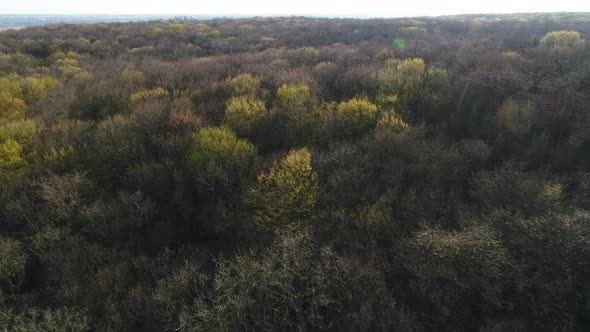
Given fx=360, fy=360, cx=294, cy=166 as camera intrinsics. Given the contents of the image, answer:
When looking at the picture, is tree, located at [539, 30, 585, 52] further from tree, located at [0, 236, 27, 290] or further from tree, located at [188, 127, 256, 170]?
tree, located at [0, 236, 27, 290]

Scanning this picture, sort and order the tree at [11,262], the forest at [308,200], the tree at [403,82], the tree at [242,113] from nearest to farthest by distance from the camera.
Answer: the forest at [308,200]
the tree at [11,262]
the tree at [242,113]
the tree at [403,82]

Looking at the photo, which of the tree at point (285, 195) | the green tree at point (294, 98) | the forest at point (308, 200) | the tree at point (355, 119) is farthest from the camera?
the green tree at point (294, 98)

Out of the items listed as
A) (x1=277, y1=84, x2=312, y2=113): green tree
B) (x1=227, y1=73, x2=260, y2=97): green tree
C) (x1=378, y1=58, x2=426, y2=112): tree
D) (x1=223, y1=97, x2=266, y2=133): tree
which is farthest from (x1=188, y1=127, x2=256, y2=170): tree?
(x1=378, y1=58, x2=426, y2=112): tree

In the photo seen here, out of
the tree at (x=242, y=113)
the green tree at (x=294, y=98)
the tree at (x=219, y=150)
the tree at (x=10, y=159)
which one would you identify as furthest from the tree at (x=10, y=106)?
the green tree at (x=294, y=98)

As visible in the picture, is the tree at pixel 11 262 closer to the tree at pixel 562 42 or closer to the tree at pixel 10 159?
the tree at pixel 10 159

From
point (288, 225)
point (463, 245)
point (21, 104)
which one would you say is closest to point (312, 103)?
point (288, 225)

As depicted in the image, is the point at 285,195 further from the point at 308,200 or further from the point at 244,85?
the point at 244,85

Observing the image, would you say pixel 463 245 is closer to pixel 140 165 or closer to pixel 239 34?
pixel 140 165
